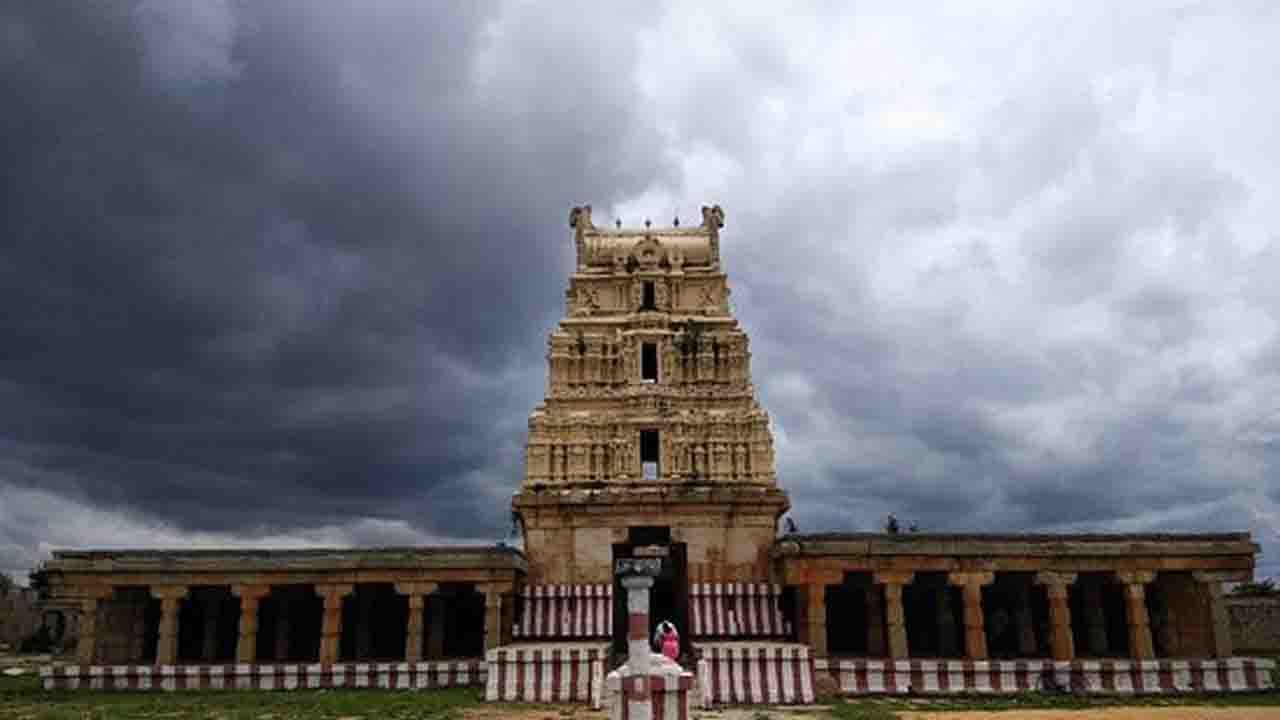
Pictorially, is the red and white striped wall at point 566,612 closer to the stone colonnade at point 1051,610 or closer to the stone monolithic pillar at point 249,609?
the stone colonnade at point 1051,610

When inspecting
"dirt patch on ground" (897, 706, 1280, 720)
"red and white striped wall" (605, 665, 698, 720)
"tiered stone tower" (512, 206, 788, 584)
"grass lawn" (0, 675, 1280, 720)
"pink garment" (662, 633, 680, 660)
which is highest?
"tiered stone tower" (512, 206, 788, 584)

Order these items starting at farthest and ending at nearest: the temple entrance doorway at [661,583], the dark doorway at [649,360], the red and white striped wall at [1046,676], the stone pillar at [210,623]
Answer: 1. the dark doorway at [649,360]
2. the stone pillar at [210,623]
3. the temple entrance doorway at [661,583]
4. the red and white striped wall at [1046,676]

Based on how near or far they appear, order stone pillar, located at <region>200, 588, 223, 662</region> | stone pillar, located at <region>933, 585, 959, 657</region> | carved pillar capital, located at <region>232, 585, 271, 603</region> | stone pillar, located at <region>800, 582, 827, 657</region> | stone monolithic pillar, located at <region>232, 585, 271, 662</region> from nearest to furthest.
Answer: stone pillar, located at <region>800, 582, 827, 657</region>, stone monolithic pillar, located at <region>232, 585, 271, 662</region>, carved pillar capital, located at <region>232, 585, 271, 603</region>, stone pillar, located at <region>933, 585, 959, 657</region>, stone pillar, located at <region>200, 588, 223, 662</region>

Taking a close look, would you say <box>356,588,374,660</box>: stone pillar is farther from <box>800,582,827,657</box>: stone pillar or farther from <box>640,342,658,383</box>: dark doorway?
<box>800,582,827,657</box>: stone pillar

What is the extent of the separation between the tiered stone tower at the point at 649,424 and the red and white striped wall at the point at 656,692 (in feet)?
52.9

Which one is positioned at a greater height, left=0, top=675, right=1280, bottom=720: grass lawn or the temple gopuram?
the temple gopuram

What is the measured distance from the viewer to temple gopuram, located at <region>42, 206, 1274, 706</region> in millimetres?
24984

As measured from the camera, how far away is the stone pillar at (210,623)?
31594mm

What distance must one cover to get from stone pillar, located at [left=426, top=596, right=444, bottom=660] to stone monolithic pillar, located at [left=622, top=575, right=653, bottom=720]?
57.8 feet

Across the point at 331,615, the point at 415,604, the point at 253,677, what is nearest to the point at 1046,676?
the point at 415,604

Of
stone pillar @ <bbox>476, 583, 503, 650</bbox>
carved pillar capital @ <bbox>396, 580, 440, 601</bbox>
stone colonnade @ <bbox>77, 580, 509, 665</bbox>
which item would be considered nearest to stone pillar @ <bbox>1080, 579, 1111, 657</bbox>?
stone pillar @ <bbox>476, 583, 503, 650</bbox>

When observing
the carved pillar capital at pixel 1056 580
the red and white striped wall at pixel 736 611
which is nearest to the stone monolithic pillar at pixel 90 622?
the red and white striped wall at pixel 736 611

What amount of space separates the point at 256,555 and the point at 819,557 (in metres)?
15.9

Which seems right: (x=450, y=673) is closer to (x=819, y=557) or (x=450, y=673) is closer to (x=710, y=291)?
(x=819, y=557)
